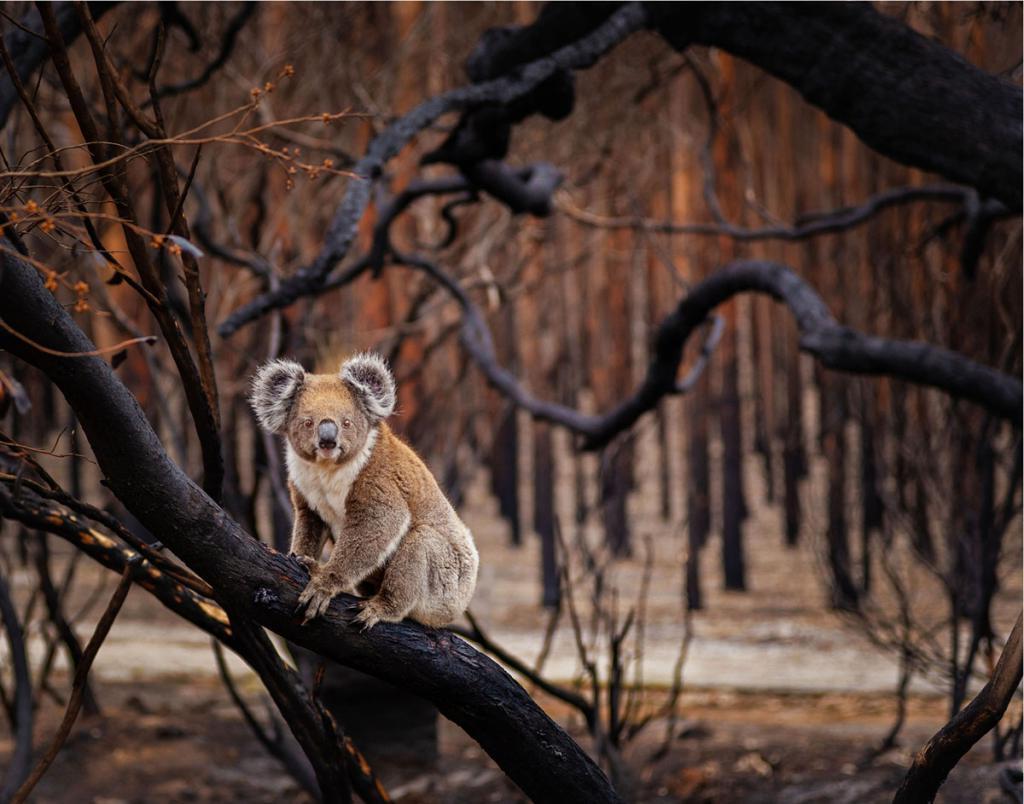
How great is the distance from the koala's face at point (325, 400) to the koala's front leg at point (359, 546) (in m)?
0.17

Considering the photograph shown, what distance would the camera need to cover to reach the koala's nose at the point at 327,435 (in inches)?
65.1

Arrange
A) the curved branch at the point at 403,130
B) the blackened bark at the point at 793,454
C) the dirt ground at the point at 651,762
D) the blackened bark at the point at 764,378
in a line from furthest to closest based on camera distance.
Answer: the blackened bark at the point at 764,378, the blackened bark at the point at 793,454, the dirt ground at the point at 651,762, the curved branch at the point at 403,130

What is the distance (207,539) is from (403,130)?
209cm

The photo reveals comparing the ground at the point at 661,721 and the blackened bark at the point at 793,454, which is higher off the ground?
the blackened bark at the point at 793,454

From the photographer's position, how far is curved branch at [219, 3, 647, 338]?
346 cm

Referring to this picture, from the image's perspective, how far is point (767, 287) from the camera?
468cm

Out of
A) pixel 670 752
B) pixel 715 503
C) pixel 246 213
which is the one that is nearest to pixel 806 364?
pixel 715 503

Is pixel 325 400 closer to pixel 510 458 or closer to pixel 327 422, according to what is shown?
pixel 327 422

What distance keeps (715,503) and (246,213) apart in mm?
6097

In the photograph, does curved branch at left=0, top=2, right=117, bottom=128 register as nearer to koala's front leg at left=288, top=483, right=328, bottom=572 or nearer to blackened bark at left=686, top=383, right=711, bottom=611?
koala's front leg at left=288, top=483, right=328, bottom=572

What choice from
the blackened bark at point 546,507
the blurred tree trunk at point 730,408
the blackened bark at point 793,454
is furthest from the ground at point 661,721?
the blackened bark at point 793,454

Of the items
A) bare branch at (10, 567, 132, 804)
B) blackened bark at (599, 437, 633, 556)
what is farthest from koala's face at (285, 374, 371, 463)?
blackened bark at (599, 437, 633, 556)

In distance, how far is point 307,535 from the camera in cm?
211

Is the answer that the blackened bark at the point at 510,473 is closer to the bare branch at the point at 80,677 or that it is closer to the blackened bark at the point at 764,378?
the blackened bark at the point at 764,378
